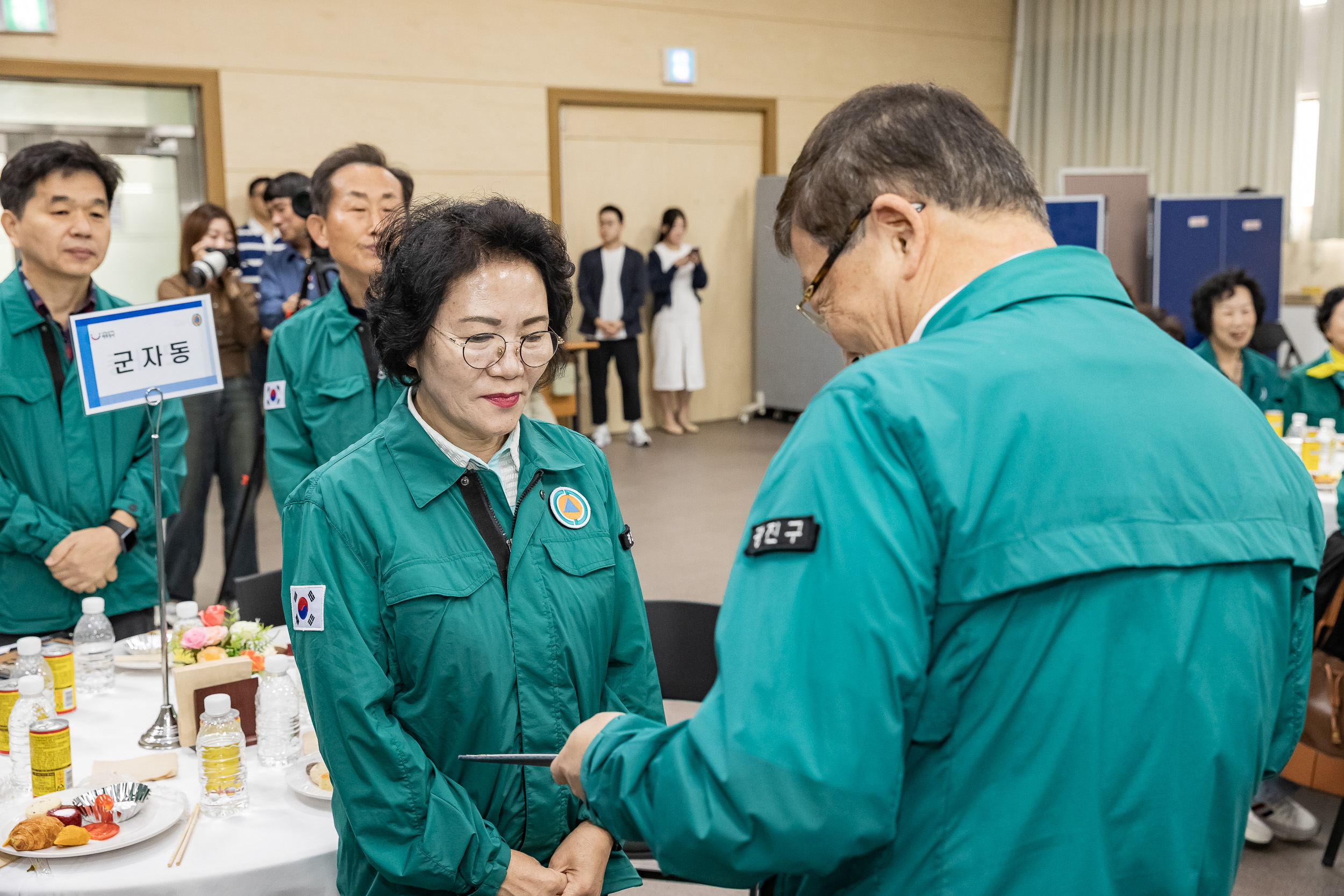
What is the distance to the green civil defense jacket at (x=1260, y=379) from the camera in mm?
5000

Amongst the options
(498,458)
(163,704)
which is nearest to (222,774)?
(163,704)

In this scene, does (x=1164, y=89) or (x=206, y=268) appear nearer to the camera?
(x=206, y=268)

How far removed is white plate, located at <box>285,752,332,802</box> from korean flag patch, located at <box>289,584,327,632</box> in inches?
12.5

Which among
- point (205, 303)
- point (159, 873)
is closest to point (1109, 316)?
point (159, 873)

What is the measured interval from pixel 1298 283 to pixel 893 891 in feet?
32.5

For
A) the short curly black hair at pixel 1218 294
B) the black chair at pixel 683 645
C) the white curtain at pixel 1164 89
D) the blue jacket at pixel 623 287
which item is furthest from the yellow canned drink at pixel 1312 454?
the blue jacket at pixel 623 287

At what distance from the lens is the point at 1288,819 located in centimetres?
310

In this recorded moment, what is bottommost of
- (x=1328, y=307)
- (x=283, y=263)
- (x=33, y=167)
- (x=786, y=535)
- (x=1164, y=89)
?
(x=786, y=535)

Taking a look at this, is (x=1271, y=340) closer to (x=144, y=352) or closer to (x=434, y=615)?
(x=144, y=352)

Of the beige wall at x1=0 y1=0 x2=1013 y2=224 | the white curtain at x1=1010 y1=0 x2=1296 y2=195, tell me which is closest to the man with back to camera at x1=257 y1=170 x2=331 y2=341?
the beige wall at x1=0 y1=0 x2=1013 y2=224

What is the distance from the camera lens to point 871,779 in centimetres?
88

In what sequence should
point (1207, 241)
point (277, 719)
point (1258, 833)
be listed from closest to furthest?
point (277, 719)
point (1258, 833)
point (1207, 241)

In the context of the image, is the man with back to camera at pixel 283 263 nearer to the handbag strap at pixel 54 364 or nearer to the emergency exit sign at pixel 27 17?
the emergency exit sign at pixel 27 17

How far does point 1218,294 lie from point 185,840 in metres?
4.73
